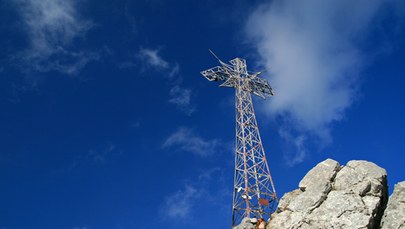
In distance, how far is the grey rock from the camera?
27.6 metres

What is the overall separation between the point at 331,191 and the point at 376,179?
3.43 meters

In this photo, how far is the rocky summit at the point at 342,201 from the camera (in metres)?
27.8

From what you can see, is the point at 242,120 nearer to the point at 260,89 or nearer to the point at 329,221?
the point at 260,89

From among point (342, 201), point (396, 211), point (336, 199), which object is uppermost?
point (336, 199)

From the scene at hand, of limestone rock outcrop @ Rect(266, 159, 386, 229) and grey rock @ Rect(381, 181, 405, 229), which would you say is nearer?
grey rock @ Rect(381, 181, 405, 229)

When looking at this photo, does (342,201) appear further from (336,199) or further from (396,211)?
(396,211)

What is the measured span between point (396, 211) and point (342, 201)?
3672 millimetres

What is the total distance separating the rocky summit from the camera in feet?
91.1

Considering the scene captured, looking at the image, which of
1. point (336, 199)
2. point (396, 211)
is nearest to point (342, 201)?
point (336, 199)

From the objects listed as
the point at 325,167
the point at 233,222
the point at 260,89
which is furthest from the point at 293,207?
the point at 260,89

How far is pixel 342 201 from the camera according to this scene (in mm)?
28906

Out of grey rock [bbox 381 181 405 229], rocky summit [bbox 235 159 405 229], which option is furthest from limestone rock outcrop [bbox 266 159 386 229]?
grey rock [bbox 381 181 405 229]

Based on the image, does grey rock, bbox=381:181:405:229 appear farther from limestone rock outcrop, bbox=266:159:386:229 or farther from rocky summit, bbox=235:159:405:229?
limestone rock outcrop, bbox=266:159:386:229

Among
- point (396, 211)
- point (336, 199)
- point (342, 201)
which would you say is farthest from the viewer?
point (336, 199)
